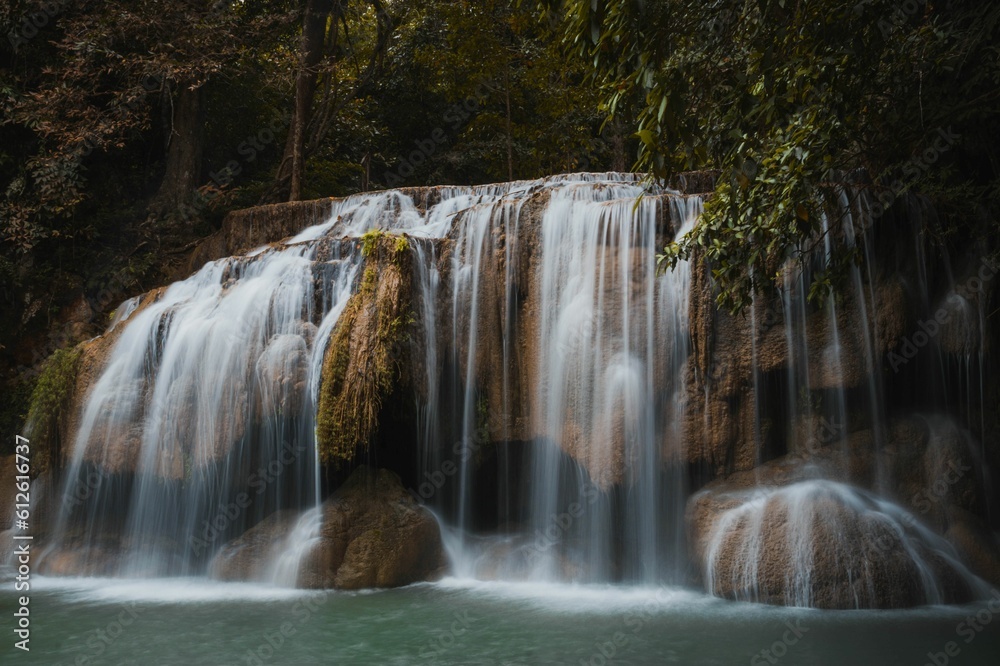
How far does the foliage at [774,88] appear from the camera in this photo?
643cm

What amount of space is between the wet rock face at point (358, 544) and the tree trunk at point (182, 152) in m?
7.78

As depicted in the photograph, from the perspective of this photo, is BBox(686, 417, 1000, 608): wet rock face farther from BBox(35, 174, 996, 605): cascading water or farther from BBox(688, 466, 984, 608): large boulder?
BBox(35, 174, 996, 605): cascading water

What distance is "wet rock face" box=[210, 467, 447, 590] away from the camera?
9180 millimetres

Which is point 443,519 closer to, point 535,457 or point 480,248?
point 535,457

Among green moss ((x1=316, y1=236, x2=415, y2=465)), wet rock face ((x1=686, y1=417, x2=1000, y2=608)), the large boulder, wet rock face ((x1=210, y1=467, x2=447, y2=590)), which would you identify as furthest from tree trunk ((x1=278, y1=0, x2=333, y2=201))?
the large boulder

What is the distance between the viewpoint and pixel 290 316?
10539 millimetres

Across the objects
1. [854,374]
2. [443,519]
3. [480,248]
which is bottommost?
[443,519]

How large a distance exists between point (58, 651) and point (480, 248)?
6221mm

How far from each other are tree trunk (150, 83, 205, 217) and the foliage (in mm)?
9925

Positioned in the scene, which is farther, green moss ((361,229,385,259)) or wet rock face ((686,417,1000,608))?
green moss ((361,229,385,259))

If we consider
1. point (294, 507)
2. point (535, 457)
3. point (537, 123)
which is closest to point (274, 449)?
point (294, 507)

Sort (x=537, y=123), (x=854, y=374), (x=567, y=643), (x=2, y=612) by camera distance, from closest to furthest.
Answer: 1. (x=567, y=643)
2. (x=2, y=612)
3. (x=854, y=374)
4. (x=537, y=123)

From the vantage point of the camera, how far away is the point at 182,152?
15.6 m

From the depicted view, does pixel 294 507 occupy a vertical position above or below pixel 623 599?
above
